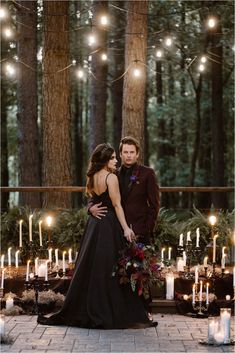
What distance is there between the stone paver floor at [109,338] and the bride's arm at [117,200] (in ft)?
3.43

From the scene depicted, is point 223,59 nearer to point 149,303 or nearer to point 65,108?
point 65,108

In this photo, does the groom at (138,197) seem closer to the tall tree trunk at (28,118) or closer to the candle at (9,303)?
the candle at (9,303)

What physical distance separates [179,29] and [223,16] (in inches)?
51.8

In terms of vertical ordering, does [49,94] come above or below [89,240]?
above

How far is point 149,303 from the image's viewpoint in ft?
27.9

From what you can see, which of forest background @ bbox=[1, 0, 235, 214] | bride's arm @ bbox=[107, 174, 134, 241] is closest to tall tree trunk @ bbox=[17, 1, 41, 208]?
forest background @ bbox=[1, 0, 235, 214]

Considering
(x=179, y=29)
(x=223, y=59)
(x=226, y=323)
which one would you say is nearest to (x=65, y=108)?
(x=226, y=323)

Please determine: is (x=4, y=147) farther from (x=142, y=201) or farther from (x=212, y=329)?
(x=212, y=329)

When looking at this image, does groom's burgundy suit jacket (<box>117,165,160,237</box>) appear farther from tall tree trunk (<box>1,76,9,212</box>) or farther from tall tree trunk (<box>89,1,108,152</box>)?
tall tree trunk (<box>1,76,9,212</box>)

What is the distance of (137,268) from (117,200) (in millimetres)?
768

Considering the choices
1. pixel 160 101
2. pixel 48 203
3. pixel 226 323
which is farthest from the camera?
pixel 160 101

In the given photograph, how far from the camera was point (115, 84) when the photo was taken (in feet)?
76.3

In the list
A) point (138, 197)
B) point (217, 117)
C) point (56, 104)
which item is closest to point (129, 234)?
point (138, 197)

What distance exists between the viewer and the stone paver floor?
6.96 m
